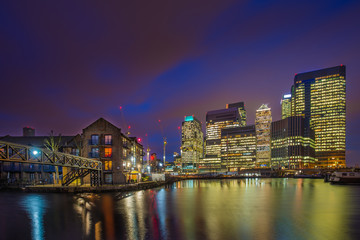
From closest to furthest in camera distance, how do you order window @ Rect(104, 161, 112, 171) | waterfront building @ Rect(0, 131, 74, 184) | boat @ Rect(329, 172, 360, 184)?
window @ Rect(104, 161, 112, 171), waterfront building @ Rect(0, 131, 74, 184), boat @ Rect(329, 172, 360, 184)

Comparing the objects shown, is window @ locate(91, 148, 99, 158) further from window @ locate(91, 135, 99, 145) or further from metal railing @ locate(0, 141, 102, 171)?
metal railing @ locate(0, 141, 102, 171)

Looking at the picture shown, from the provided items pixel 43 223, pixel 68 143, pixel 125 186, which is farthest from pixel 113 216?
pixel 68 143

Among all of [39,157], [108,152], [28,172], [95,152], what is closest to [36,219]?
[39,157]

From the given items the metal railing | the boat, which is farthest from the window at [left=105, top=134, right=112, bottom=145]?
the boat

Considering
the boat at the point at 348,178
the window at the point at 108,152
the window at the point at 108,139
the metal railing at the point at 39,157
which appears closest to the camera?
the metal railing at the point at 39,157

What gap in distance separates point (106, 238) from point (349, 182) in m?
112

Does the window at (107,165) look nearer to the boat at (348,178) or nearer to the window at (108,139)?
the window at (108,139)

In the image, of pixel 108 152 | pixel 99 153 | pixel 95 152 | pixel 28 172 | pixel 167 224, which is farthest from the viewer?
pixel 28 172

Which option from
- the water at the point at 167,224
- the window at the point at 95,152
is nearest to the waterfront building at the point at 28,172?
the window at the point at 95,152

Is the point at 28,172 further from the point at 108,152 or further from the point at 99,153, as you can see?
the point at 108,152

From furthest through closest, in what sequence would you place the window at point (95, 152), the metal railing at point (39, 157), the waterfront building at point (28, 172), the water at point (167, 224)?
the waterfront building at point (28, 172)
the window at point (95, 152)
the metal railing at point (39, 157)
the water at point (167, 224)

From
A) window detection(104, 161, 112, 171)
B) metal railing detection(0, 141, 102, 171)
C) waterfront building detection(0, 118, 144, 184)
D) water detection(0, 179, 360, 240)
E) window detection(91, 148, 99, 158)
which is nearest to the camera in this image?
water detection(0, 179, 360, 240)

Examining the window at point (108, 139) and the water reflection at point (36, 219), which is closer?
the water reflection at point (36, 219)

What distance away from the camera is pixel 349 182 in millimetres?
99250
